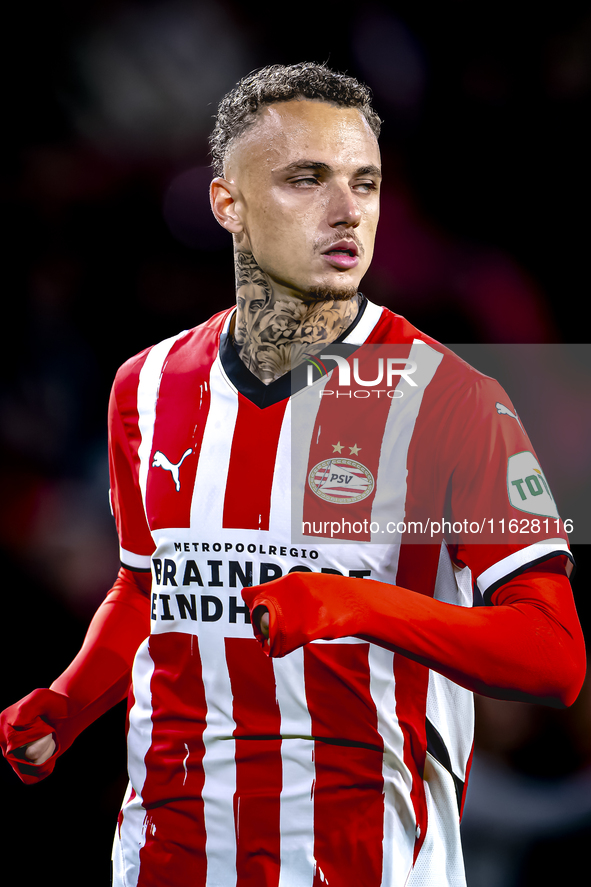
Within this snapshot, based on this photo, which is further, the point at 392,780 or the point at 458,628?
the point at 392,780

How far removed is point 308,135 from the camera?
1.19m

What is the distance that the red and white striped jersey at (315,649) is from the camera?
1130 mm

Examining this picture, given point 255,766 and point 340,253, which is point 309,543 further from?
point 340,253

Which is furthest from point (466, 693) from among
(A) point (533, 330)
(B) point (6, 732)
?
(A) point (533, 330)

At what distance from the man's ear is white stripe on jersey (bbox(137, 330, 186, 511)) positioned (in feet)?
0.84

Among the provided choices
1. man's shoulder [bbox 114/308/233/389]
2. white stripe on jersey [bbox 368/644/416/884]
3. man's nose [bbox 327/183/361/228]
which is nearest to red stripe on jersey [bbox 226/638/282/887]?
white stripe on jersey [bbox 368/644/416/884]

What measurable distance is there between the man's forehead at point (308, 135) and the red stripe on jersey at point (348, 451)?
0.33m

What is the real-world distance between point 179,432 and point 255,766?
562 millimetres

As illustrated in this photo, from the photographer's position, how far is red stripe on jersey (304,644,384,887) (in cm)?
112

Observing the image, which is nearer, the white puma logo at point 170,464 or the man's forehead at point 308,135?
the man's forehead at point 308,135

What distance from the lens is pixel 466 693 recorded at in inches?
49.0

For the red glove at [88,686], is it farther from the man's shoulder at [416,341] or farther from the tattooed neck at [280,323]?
Result: the man's shoulder at [416,341]

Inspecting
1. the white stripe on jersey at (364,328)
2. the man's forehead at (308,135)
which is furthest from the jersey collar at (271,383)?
the man's forehead at (308,135)

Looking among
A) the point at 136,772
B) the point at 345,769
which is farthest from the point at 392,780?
the point at 136,772
